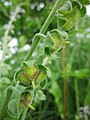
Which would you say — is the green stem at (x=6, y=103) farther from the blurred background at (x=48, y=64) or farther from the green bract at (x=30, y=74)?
the blurred background at (x=48, y=64)

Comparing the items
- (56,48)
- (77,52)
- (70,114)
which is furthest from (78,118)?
(56,48)

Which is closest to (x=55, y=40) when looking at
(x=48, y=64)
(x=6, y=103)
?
(x=6, y=103)

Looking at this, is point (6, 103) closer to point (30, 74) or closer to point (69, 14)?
point (30, 74)

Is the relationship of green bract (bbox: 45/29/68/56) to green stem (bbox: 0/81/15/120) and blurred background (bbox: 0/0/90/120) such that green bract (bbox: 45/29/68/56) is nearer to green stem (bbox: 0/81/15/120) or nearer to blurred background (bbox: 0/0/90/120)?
green stem (bbox: 0/81/15/120)

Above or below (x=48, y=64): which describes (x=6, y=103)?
below

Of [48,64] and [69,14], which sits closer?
[69,14]

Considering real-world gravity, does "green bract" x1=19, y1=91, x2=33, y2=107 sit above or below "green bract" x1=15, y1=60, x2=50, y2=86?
below

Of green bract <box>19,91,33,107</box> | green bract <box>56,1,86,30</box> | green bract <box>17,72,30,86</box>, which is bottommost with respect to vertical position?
green bract <box>19,91,33,107</box>

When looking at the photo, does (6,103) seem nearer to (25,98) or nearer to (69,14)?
(25,98)

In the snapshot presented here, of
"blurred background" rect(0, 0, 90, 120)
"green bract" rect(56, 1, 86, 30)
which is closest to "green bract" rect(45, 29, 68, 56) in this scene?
"green bract" rect(56, 1, 86, 30)

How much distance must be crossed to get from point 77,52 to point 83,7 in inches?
59.7

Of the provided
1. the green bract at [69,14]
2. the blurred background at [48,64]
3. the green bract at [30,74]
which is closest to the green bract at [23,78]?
the green bract at [30,74]

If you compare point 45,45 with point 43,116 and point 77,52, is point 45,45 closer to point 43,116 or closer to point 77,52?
point 43,116

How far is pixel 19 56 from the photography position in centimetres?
189
